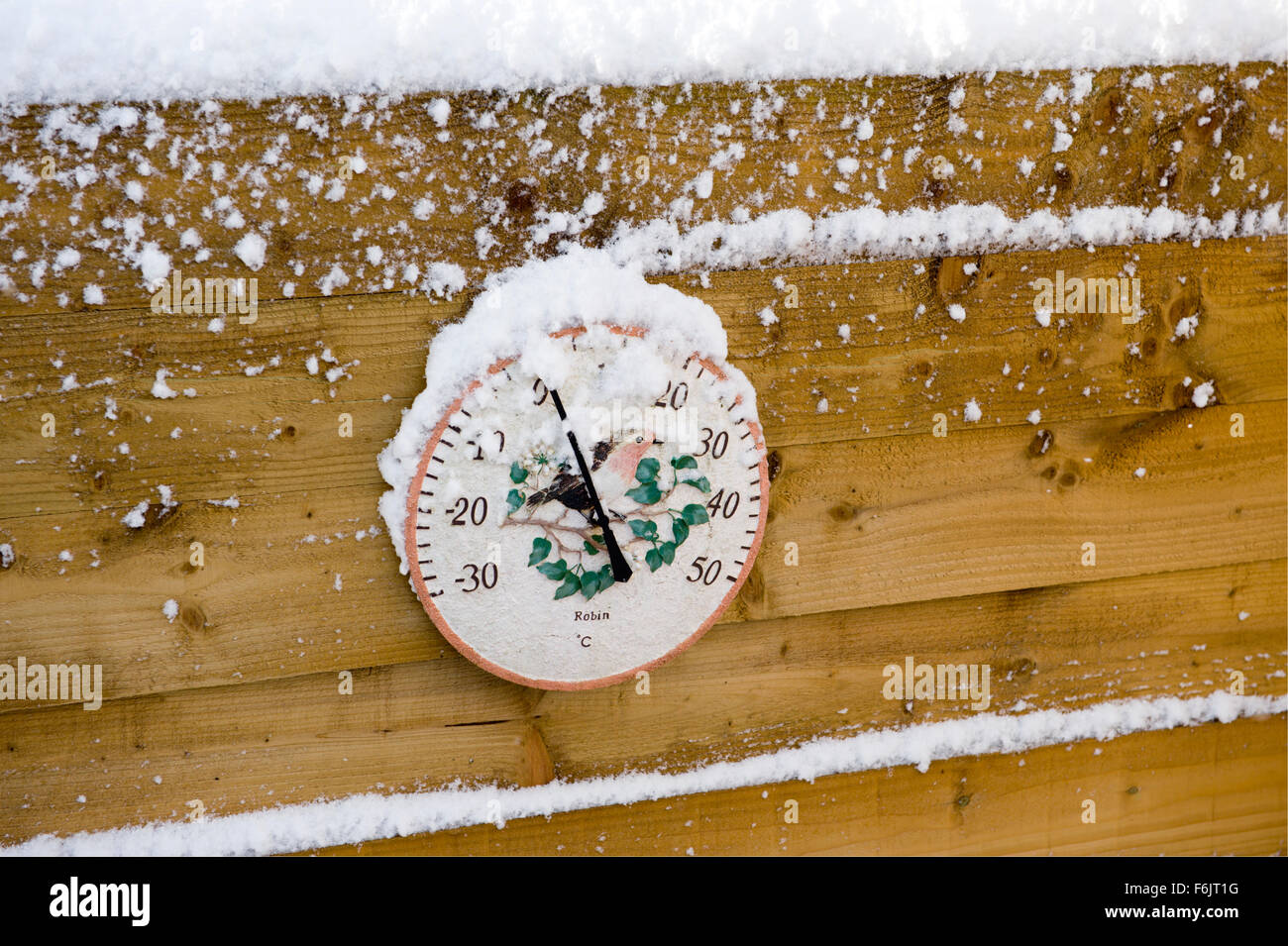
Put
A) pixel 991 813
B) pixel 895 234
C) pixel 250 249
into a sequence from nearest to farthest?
1. pixel 250 249
2. pixel 895 234
3. pixel 991 813

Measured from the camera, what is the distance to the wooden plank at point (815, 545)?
2.62 feet

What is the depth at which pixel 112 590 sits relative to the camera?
799 millimetres

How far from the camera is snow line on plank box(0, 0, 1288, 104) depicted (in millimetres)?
701

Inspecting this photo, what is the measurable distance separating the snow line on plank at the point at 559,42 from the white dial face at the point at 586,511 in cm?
27

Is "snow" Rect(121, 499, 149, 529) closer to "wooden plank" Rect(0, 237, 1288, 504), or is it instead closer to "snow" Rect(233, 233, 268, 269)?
"wooden plank" Rect(0, 237, 1288, 504)

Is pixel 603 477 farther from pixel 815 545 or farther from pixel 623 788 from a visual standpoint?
pixel 623 788

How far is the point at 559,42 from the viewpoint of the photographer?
0.77 metres

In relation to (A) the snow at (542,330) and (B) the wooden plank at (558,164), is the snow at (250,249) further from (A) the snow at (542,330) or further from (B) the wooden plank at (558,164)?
(A) the snow at (542,330)

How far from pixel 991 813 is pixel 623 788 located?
49 cm

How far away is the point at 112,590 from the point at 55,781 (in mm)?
222

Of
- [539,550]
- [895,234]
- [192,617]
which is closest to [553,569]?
[539,550]

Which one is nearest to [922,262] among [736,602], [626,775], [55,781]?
[736,602]

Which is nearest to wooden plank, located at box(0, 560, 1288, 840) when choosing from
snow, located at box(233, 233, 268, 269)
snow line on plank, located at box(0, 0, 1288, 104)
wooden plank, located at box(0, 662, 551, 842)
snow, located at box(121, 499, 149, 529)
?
wooden plank, located at box(0, 662, 551, 842)

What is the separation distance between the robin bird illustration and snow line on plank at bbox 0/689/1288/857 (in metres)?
0.35
